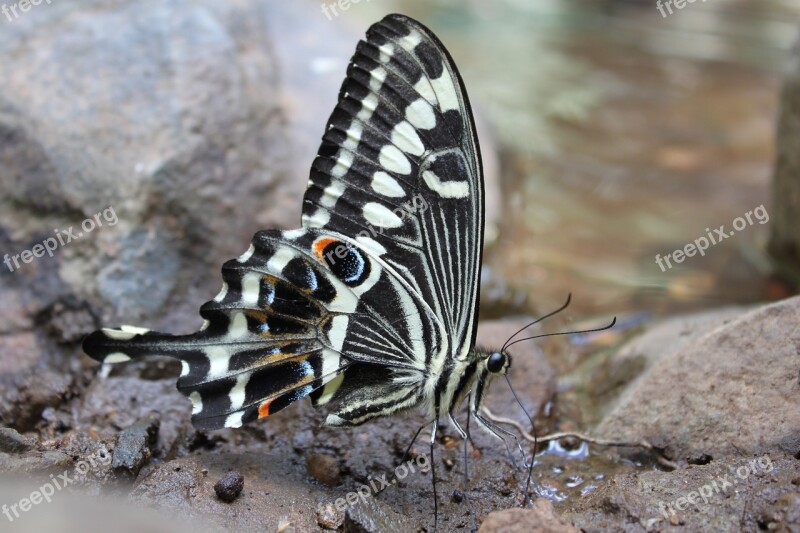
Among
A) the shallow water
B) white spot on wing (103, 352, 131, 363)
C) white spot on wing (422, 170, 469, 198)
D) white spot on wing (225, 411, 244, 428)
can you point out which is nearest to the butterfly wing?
white spot on wing (422, 170, 469, 198)

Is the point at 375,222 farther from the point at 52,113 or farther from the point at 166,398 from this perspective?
the point at 52,113

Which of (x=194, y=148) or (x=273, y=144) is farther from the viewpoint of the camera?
(x=273, y=144)

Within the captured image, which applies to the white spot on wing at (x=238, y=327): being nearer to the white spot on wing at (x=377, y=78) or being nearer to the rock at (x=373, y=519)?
the rock at (x=373, y=519)

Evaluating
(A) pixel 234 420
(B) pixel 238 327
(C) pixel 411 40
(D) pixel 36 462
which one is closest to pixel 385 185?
(C) pixel 411 40

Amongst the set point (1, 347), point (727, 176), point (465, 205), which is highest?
point (465, 205)

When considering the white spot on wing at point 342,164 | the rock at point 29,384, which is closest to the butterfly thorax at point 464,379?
the white spot on wing at point 342,164

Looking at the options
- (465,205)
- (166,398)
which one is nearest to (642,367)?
(465,205)

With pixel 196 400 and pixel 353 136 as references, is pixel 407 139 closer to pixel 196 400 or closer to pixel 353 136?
pixel 353 136

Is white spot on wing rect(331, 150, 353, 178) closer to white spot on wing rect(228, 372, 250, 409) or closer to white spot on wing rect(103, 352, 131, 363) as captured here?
white spot on wing rect(228, 372, 250, 409)
